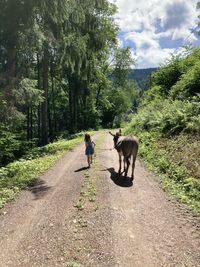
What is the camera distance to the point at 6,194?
38.4 feet

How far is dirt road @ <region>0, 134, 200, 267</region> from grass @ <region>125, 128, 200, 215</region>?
0.47 m

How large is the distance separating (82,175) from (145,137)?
26.5 ft

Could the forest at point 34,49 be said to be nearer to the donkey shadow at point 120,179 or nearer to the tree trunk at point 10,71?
the tree trunk at point 10,71

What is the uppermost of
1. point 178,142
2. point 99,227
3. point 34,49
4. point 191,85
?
point 34,49

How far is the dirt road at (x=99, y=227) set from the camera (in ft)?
22.2

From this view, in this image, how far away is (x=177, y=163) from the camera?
46.2 feet

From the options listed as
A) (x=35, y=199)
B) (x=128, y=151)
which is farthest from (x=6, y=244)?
(x=128, y=151)

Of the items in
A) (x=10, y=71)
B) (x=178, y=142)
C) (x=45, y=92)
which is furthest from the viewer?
(x=45, y=92)

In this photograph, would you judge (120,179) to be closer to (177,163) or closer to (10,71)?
(177,163)

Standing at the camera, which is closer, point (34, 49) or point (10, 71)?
point (10, 71)

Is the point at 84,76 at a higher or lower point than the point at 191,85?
higher

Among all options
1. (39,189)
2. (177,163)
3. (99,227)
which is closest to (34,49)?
(39,189)

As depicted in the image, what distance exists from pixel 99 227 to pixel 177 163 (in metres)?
6.83

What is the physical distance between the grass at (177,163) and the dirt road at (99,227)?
0.47m
